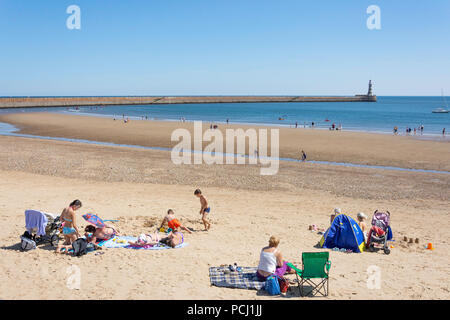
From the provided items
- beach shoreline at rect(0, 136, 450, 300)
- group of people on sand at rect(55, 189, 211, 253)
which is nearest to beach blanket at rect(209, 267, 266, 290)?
beach shoreline at rect(0, 136, 450, 300)

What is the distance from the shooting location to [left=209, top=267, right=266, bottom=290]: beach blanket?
6.62 meters

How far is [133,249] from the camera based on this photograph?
8.21 meters

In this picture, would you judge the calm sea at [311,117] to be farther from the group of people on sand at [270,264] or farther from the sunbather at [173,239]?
the group of people on sand at [270,264]

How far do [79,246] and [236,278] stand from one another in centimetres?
354

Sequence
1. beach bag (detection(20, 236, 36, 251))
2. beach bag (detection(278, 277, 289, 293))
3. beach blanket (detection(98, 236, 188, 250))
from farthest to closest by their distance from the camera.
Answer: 1. beach blanket (detection(98, 236, 188, 250))
2. beach bag (detection(20, 236, 36, 251))
3. beach bag (detection(278, 277, 289, 293))

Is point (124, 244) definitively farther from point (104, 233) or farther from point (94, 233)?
point (94, 233)

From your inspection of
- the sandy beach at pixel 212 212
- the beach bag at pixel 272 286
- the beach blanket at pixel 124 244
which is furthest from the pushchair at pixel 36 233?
the beach bag at pixel 272 286

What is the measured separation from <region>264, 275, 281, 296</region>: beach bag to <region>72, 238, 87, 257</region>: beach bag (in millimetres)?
4109

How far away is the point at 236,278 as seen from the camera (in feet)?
22.5

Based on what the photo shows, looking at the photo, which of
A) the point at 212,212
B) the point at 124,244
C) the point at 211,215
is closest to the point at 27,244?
the point at 124,244

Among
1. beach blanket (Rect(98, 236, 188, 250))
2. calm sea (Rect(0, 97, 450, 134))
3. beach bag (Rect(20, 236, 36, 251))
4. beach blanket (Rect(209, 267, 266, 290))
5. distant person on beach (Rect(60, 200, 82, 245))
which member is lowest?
beach blanket (Rect(209, 267, 266, 290))

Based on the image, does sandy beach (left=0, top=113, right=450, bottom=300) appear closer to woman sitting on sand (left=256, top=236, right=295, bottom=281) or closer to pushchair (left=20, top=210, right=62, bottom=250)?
pushchair (left=20, top=210, right=62, bottom=250)
